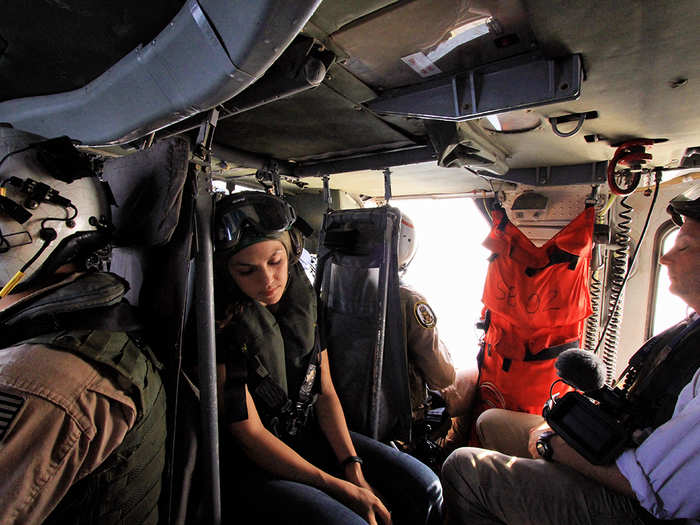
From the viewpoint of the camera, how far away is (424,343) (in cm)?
204

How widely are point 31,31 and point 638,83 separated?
214 centimetres

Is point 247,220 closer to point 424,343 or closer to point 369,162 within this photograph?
point 424,343

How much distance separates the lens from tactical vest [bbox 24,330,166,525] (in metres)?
0.81

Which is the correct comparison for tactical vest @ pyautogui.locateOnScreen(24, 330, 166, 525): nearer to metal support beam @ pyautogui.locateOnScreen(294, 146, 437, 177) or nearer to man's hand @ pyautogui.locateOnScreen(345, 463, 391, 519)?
man's hand @ pyautogui.locateOnScreen(345, 463, 391, 519)

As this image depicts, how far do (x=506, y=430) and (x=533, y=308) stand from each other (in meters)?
0.96

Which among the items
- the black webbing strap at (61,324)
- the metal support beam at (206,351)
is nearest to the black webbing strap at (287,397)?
the metal support beam at (206,351)

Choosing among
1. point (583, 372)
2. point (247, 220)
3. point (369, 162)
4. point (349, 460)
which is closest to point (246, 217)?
point (247, 220)

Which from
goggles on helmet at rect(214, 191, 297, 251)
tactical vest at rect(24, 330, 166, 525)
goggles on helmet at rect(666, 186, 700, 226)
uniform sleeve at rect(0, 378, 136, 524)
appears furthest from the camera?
goggles on helmet at rect(666, 186, 700, 226)

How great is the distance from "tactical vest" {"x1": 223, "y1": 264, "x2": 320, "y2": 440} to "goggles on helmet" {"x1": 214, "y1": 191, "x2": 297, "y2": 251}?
338 mm

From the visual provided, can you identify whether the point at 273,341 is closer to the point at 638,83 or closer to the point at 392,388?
the point at 392,388

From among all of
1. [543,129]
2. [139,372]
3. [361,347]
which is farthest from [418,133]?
[139,372]

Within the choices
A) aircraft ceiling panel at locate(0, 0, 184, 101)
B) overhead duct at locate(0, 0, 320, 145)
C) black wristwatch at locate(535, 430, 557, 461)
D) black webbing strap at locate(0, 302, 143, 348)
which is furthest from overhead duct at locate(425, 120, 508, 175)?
black webbing strap at locate(0, 302, 143, 348)

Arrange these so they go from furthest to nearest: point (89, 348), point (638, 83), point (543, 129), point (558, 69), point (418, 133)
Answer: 1. point (418, 133)
2. point (543, 129)
3. point (638, 83)
4. point (558, 69)
5. point (89, 348)

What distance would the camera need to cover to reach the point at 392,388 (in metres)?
2.01
